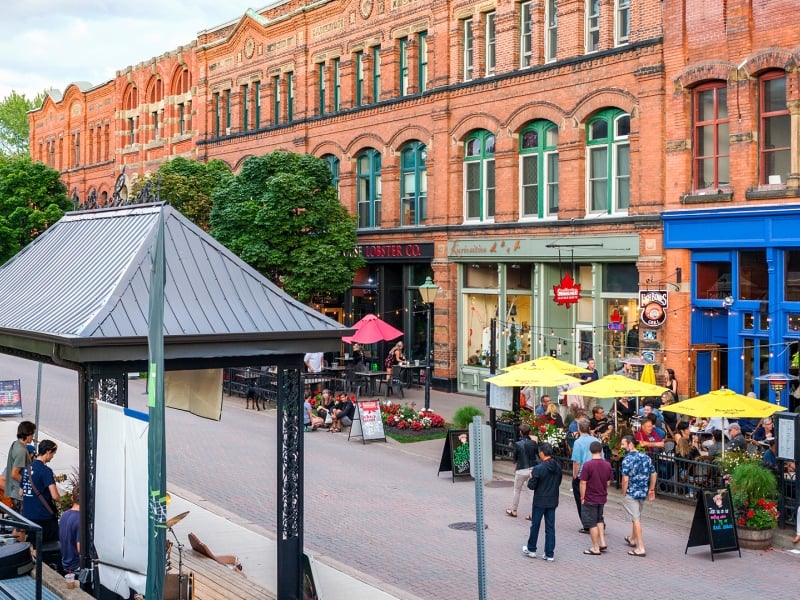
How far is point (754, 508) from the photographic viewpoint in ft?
49.4

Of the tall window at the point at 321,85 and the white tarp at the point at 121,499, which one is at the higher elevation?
the tall window at the point at 321,85

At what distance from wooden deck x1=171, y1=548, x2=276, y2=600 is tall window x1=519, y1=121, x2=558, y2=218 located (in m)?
18.9

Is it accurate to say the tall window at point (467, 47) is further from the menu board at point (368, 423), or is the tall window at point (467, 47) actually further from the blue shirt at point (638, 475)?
the blue shirt at point (638, 475)

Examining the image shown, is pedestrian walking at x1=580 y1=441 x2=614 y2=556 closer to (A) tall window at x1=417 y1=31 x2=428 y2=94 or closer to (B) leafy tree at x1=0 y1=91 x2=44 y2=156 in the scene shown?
(A) tall window at x1=417 y1=31 x2=428 y2=94

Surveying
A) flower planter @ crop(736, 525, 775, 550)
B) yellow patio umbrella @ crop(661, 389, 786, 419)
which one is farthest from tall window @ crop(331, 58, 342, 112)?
flower planter @ crop(736, 525, 775, 550)

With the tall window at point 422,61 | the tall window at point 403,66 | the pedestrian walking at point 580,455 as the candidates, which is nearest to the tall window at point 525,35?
the tall window at point 422,61

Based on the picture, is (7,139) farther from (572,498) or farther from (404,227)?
(572,498)

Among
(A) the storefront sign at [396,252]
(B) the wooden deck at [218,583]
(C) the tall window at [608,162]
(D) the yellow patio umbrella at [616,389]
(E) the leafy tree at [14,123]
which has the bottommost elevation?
(B) the wooden deck at [218,583]

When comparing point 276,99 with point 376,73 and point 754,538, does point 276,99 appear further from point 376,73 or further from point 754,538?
point 754,538

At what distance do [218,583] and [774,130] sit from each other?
17.8m

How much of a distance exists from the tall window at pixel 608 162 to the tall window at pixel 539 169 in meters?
1.42

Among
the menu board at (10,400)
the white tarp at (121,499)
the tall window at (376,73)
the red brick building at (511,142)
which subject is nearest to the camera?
the white tarp at (121,499)

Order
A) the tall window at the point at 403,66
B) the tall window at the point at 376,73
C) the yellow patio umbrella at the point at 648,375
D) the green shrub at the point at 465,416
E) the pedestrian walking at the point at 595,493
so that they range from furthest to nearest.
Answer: the tall window at the point at 376,73, the tall window at the point at 403,66, the yellow patio umbrella at the point at 648,375, the green shrub at the point at 465,416, the pedestrian walking at the point at 595,493

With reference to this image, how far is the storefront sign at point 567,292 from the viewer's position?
90.8ft
